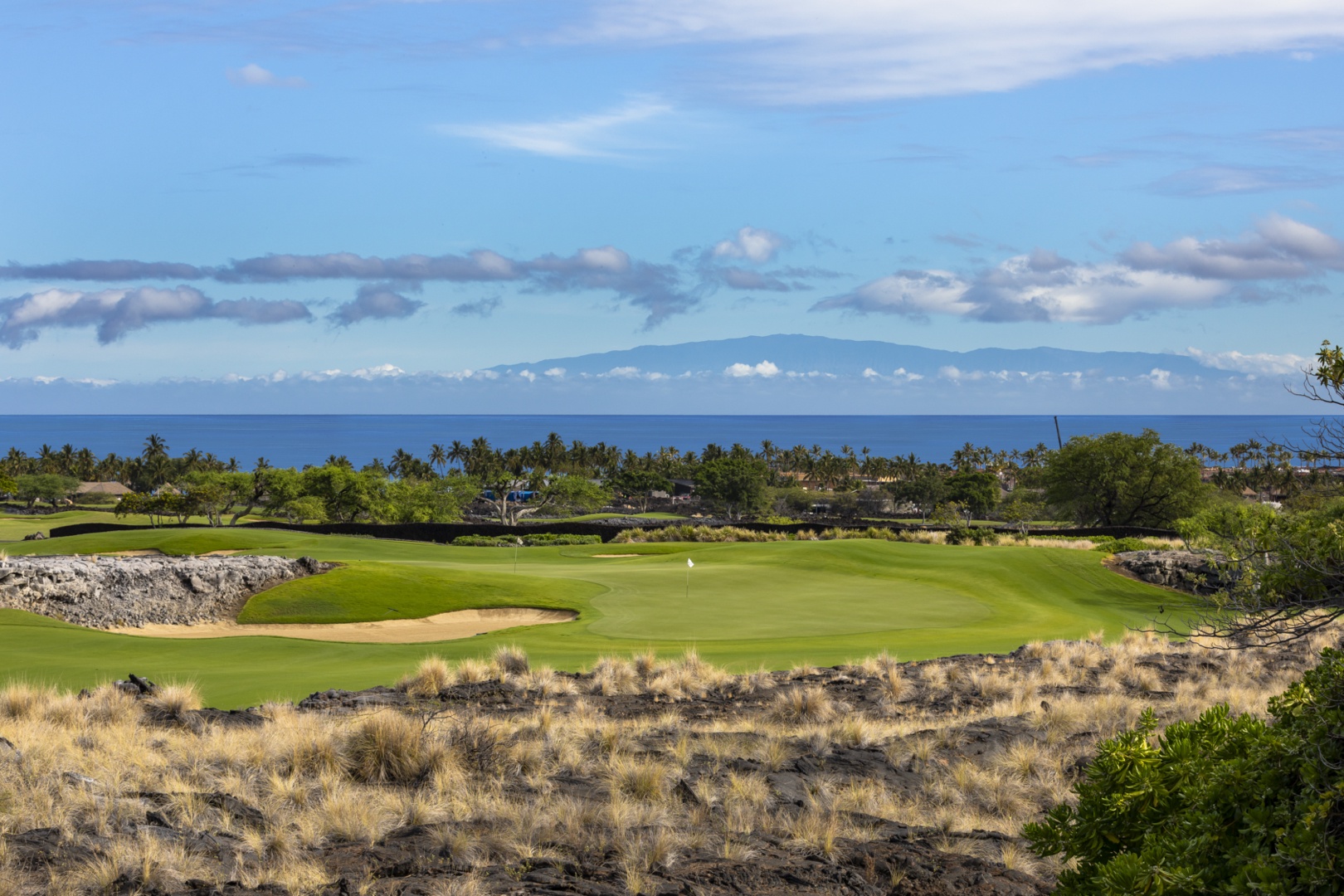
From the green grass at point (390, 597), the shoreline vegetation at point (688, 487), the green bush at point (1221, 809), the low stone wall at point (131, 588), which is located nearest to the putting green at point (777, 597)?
the green grass at point (390, 597)

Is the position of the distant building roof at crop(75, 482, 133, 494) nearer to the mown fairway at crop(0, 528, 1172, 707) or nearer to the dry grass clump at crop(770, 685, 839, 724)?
the mown fairway at crop(0, 528, 1172, 707)

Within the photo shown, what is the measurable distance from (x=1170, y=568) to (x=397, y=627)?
2147 cm

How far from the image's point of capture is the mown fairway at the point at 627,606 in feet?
47.8

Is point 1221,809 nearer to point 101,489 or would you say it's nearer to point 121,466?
point 101,489

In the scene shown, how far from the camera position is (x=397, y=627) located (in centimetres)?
2089

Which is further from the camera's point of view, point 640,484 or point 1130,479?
point 640,484

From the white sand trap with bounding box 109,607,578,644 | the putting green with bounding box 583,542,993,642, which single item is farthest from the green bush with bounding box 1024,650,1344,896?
the white sand trap with bounding box 109,607,578,644

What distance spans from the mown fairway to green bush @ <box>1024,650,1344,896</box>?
9.53 m

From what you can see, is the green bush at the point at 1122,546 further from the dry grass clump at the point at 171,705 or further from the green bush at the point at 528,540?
the dry grass clump at the point at 171,705

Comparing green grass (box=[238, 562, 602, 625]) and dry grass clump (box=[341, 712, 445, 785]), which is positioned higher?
dry grass clump (box=[341, 712, 445, 785])

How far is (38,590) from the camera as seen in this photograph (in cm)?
2155

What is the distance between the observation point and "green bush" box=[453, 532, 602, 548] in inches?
1725

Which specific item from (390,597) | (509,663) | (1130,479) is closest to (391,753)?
(509,663)

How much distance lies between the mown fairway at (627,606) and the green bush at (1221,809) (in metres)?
9.53
